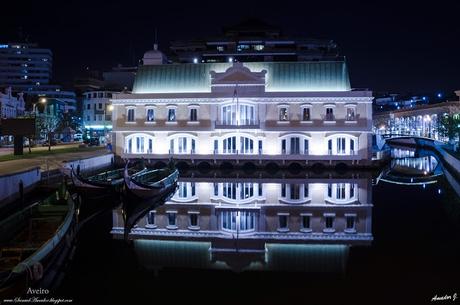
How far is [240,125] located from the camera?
141 ft

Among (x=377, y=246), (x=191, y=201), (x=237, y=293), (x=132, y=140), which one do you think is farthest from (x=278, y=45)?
(x=237, y=293)

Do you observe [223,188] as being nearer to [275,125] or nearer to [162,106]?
[275,125]

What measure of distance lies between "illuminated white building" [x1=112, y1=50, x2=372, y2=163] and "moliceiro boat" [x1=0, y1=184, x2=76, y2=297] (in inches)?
866

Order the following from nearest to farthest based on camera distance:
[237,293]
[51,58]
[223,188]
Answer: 1. [237,293]
2. [223,188]
3. [51,58]

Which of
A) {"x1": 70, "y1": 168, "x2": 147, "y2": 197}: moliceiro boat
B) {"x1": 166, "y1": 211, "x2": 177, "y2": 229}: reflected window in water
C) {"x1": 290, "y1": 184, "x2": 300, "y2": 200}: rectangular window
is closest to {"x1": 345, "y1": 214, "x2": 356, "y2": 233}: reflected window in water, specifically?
{"x1": 290, "y1": 184, "x2": 300, "y2": 200}: rectangular window

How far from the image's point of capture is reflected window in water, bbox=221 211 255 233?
1958cm

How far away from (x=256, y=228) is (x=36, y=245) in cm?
851

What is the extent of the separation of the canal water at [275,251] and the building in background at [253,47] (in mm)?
41901

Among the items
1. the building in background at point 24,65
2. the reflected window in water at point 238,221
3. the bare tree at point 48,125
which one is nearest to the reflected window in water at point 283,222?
the reflected window in water at point 238,221

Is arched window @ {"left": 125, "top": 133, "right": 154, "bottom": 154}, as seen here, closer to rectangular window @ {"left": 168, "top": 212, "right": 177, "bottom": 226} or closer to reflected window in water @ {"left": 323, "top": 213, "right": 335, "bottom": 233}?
rectangular window @ {"left": 168, "top": 212, "right": 177, "bottom": 226}

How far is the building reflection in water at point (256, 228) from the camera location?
1516 centimetres

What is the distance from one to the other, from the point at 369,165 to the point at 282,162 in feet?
24.7

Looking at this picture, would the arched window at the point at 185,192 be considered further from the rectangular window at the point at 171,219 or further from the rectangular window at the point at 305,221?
the rectangular window at the point at 305,221

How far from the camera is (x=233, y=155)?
42.8 m
